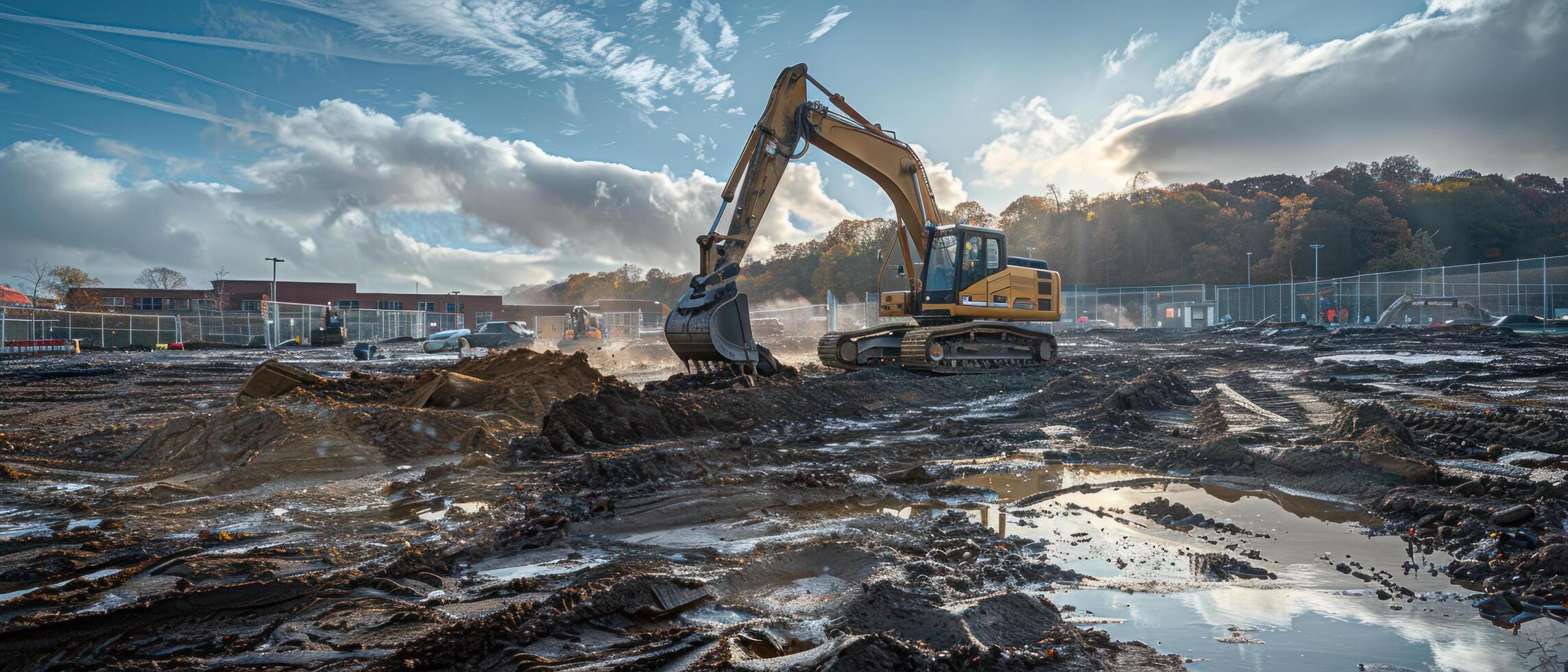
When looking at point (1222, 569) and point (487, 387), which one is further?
point (487, 387)

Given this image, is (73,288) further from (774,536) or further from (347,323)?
(774,536)

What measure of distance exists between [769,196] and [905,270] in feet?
14.6

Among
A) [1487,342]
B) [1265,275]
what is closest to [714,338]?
[1487,342]

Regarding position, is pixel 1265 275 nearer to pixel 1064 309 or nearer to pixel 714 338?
pixel 1064 309

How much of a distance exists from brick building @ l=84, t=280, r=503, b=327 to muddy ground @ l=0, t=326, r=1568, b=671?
213 ft

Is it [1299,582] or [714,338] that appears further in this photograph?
[714,338]

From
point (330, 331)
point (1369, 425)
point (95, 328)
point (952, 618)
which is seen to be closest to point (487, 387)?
point (952, 618)

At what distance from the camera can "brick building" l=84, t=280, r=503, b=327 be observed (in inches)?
2729

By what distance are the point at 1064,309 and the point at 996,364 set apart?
39.3 metres

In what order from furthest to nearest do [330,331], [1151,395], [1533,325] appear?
[330,331] < [1533,325] < [1151,395]

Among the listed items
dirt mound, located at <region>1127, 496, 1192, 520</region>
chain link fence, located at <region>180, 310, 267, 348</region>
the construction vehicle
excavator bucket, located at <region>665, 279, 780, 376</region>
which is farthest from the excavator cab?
chain link fence, located at <region>180, 310, 267, 348</region>

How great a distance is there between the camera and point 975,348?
51.9 ft

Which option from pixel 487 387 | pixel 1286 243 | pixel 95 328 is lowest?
pixel 487 387

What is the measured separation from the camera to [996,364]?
54.2ft
